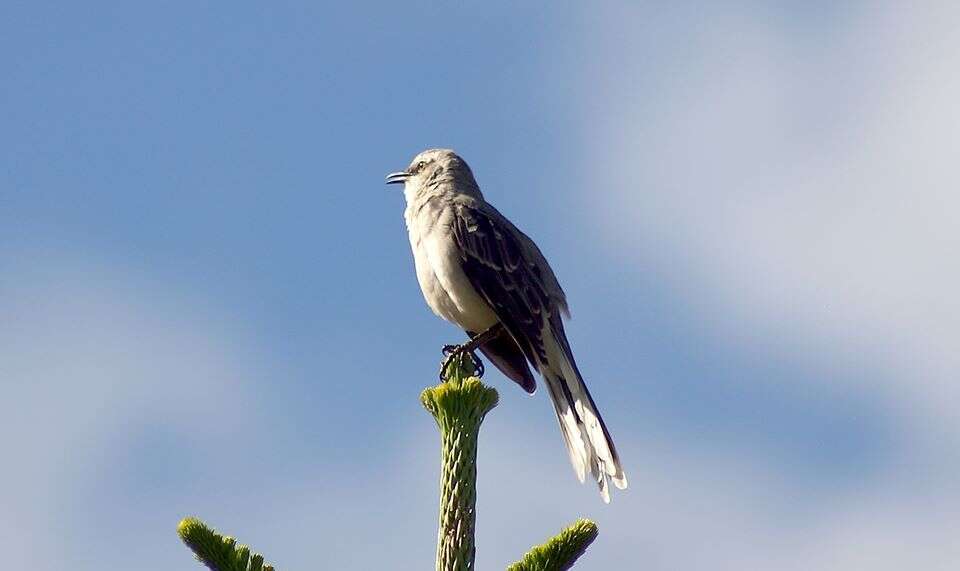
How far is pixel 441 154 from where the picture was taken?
941 centimetres

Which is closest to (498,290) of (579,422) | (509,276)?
(509,276)

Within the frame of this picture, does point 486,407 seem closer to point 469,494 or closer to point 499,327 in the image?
point 469,494

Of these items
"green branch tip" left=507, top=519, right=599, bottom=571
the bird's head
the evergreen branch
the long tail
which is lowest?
"green branch tip" left=507, top=519, right=599, bottom=571

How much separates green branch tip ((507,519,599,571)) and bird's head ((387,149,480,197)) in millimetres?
5484

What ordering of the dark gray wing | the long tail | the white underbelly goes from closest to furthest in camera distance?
the long tail → the dark gray wing → the white underbelly

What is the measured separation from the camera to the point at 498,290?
7559 millimetres

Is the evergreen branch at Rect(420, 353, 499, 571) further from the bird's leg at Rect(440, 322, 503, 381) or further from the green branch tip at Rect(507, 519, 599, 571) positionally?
the bird's leg at Rect(440, 322, 503, 381)

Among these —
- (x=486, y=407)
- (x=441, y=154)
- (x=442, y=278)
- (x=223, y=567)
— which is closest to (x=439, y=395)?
(x=486, y=407)

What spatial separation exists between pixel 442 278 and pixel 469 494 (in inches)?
154

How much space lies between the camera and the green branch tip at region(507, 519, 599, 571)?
3.53 metres

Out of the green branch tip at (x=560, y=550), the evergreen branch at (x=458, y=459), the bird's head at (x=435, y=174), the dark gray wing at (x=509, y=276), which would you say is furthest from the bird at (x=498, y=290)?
the green branch tip at (x=560, y=550)

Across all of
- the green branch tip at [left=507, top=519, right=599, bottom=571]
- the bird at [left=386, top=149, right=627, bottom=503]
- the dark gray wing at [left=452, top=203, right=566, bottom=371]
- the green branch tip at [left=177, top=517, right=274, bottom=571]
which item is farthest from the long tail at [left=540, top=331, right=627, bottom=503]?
the green branch tip at [left=177, top=517, right=274, bottom=571]

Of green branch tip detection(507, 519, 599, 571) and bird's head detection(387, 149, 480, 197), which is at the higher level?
bird's head detection(387, 149, 480, 197)

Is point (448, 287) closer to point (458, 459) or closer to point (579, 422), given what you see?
point (579, 422)
